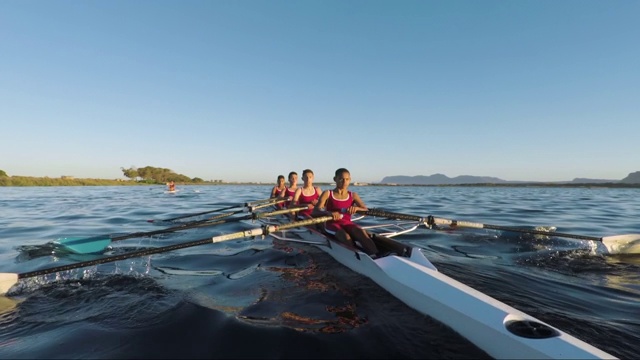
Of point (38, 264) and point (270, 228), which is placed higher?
point (270, 228)

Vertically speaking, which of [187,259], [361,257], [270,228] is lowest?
[187,259]

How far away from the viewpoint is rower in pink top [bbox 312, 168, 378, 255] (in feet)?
20.7

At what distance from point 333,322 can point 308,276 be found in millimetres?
2034

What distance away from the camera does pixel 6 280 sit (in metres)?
4.48

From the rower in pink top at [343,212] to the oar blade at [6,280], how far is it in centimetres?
509

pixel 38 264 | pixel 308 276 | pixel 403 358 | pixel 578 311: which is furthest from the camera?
pixel 38 264

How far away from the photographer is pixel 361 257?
210 inches

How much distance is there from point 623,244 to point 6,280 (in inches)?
466

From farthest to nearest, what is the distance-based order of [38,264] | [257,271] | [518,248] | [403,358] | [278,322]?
1. [518,248]
2. [38,264]
3. [257,271]
4. [278,322]
5. [403,358]

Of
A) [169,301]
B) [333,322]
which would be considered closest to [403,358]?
[333,322]

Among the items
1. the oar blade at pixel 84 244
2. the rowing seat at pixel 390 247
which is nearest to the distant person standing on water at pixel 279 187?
the oar blade at pixel 84 244

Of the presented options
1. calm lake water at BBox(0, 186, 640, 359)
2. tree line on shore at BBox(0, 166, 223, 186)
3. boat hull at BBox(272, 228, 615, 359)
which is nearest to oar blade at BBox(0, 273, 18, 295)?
calm lake water at BBox(0, 186, 640, 359)

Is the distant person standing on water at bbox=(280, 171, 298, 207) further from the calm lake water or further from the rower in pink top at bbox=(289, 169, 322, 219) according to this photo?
the calm lake water

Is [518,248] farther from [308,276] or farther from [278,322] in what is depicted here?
[278,322]
